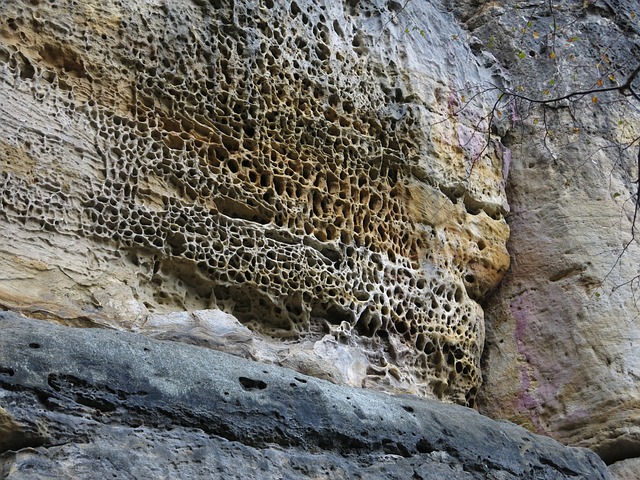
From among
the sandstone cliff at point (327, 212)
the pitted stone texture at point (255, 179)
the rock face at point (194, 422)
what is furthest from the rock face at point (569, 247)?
the rock face at point (194, 422)

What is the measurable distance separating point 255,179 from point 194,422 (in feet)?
7.66

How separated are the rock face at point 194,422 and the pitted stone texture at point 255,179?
2.56ft

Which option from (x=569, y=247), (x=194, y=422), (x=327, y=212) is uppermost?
(x=569, y=247)

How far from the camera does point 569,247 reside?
774 cm

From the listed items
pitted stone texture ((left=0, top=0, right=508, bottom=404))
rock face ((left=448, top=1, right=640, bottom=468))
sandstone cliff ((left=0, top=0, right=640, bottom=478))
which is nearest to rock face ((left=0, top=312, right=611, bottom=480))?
sandstone cliff ((left=0, top=0, right=640, bottom=478))

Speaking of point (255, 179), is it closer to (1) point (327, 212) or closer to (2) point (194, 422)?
(1) point (327, 212)

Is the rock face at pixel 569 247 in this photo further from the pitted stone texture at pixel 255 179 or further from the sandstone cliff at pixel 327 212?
the pitted stone texture at pixel 255 179

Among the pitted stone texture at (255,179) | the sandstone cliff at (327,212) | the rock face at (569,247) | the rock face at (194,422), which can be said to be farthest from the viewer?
the rock face at (569,247)

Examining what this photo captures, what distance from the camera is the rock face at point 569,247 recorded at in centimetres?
714

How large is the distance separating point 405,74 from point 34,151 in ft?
9.76

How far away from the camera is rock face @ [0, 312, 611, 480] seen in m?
4.50

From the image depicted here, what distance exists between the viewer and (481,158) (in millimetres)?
8039

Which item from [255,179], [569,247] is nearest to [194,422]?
[255,179]

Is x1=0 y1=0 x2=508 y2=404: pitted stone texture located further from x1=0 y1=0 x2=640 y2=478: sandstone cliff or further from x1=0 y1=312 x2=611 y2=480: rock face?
x1=0 y1=312 x2=611 y2=480: rock face
